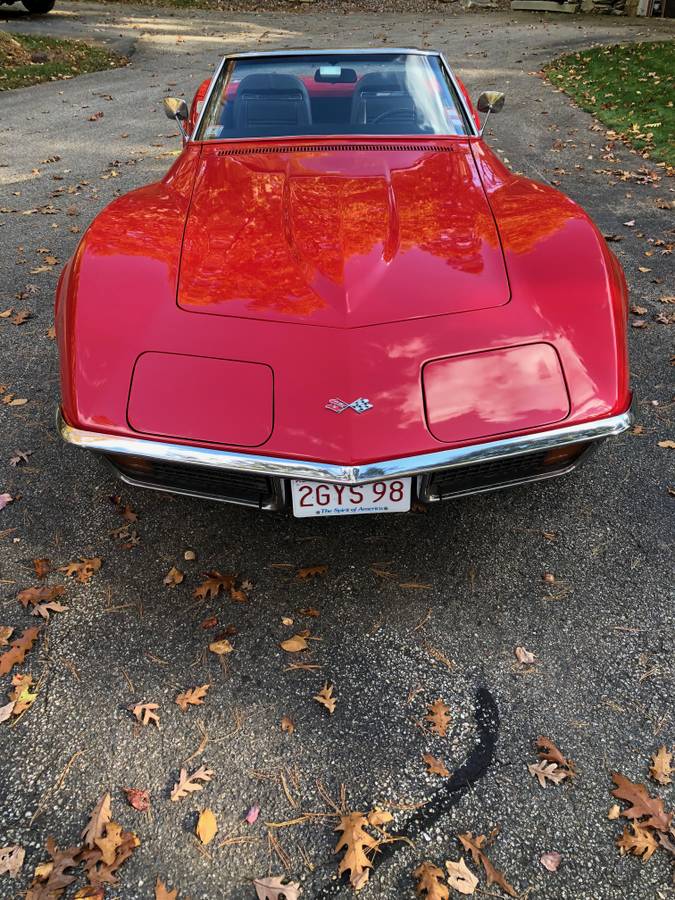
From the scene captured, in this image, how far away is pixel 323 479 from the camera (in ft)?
5.54

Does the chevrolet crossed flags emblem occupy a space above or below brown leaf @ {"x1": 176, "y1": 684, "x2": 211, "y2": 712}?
above

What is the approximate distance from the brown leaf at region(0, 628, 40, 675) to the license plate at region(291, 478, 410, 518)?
96 centimetres

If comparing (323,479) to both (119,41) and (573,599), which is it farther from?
(119,41)

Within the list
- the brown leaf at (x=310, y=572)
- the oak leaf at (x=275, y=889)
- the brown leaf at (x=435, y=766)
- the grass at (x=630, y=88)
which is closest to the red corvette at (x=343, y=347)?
the brown leaf at (x=310, y=572)

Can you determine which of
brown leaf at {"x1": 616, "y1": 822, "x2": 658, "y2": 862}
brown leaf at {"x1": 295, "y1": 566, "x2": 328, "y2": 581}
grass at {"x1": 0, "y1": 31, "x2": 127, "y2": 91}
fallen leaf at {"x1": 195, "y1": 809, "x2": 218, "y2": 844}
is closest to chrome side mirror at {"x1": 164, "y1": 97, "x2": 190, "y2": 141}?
brown leaf at {"x1": 295, "y1": 566, "x2": 328, "y2": 581}

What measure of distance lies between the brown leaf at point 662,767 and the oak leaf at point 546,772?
8.9 inches

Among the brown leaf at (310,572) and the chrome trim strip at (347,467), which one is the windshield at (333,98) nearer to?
the chrome trim strip at (347,467)

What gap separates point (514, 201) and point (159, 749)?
2.28 metres

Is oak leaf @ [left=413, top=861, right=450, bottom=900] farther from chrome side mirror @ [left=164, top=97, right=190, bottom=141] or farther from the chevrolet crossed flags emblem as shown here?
chrome side mirror @ [left=164, top=97, right=190, bottom=141]

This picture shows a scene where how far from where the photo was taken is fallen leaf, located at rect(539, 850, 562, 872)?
1.47m

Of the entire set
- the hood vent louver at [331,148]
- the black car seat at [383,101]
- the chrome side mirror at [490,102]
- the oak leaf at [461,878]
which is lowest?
the oak leaf at [461,878]

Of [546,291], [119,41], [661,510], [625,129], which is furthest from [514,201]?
[119,41]

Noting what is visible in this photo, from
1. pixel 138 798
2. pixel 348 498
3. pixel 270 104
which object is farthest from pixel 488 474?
pixel 270 104

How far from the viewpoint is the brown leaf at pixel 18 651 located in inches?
76.0
